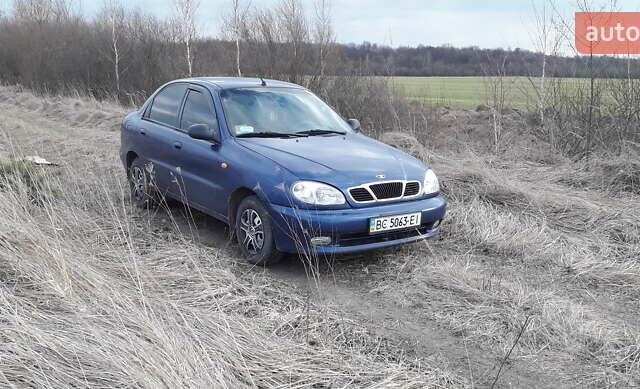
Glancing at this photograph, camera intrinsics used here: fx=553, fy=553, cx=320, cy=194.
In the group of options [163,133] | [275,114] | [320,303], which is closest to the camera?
[320,303]

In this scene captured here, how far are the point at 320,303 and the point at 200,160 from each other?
6.56 feet

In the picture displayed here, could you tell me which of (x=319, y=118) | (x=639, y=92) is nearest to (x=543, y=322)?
(x=319, y=118)

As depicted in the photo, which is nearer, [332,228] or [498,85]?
[332,228]

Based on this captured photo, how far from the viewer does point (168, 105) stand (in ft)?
20.1

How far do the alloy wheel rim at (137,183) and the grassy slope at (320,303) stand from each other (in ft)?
0.95

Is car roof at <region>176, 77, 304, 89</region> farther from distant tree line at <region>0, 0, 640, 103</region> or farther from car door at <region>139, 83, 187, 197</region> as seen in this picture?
distant tree line at <region>0, 0, 640, 103</region>

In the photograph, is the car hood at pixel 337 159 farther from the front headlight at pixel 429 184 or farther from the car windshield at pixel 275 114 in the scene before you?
the car windshield at pixel 275 114

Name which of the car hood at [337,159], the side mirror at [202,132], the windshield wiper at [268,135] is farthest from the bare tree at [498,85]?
the side mirror at [202,132]

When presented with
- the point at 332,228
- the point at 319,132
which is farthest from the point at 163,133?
the point at 332,228

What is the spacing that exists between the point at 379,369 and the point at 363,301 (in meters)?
1.13

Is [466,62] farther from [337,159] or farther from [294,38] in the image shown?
[337,159]

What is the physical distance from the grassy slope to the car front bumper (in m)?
0.30

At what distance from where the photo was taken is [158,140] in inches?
236

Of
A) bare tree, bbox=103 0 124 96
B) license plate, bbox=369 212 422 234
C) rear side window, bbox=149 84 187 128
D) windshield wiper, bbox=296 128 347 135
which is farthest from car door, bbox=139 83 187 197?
bare tree, bbox=103 0 124 96
